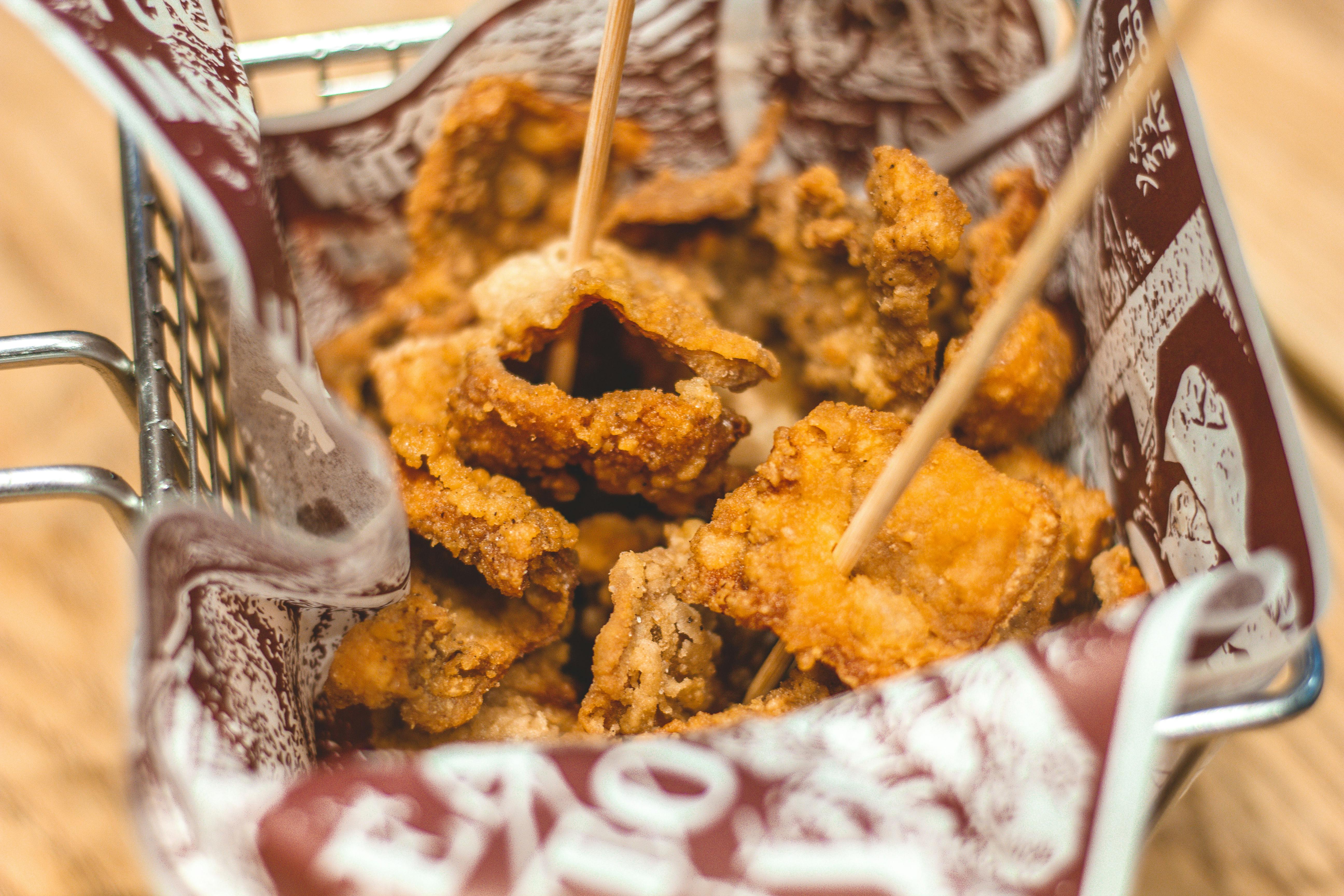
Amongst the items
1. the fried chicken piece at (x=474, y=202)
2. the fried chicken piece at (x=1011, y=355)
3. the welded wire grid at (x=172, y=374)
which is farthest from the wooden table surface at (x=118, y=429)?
the fried chicken piece at (x=1011, y=355)

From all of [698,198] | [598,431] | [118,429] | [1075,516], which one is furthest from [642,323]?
[118,429]

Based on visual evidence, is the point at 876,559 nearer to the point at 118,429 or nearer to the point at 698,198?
the point at 698,198

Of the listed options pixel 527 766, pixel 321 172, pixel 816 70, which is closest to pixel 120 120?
pixel 321 172

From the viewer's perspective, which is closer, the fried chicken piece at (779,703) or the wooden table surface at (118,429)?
the fried chicken piece at (779,703)

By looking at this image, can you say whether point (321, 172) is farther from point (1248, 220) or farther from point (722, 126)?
point (1248, 220)

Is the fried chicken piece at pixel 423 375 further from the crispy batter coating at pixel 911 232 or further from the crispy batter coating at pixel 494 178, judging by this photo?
the crispy batter coating at pixel 911 232

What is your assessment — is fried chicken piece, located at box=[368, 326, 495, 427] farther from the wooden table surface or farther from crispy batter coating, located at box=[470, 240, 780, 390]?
the wooden table surface
